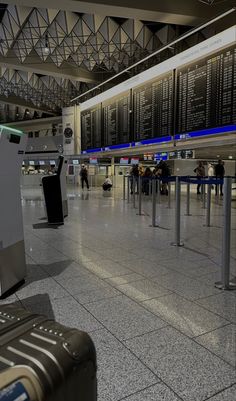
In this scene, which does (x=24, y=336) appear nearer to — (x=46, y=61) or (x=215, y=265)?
(x=215, y=265)

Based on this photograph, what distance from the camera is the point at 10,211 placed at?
2.94 metres

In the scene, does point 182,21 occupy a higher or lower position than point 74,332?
higher

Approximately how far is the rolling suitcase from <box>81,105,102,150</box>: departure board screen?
11036mm

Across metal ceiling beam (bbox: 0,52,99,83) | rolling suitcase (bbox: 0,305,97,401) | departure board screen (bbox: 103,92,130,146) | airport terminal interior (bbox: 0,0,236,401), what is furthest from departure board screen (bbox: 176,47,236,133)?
metal ceiling beam (bbox: 0,52,99,83)

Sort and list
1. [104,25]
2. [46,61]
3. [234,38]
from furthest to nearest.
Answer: [46,61], [104,25], [234,38]

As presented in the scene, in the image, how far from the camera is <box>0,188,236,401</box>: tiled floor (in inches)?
65.5

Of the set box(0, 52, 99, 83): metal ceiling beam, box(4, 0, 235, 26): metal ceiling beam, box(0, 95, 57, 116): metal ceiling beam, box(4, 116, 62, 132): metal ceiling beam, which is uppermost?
box(0, 95, 57, 116): metal ceiling beam

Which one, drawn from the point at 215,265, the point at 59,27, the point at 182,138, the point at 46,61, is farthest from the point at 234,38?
the point at 46,61

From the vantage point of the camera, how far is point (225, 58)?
555 centimetres

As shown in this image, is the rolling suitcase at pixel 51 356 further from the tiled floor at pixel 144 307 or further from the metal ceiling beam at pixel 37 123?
the metal ceiling beam at pixel 37 123

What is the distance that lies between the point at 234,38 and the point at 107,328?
17.2ft

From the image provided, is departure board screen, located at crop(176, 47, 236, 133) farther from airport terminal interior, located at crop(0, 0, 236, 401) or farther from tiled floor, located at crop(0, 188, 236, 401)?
tiled floor, located at crop(0, 188, 236, 401)

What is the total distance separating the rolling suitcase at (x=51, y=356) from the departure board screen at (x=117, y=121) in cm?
883

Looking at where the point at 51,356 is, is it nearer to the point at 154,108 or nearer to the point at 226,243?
the point at 226,243
